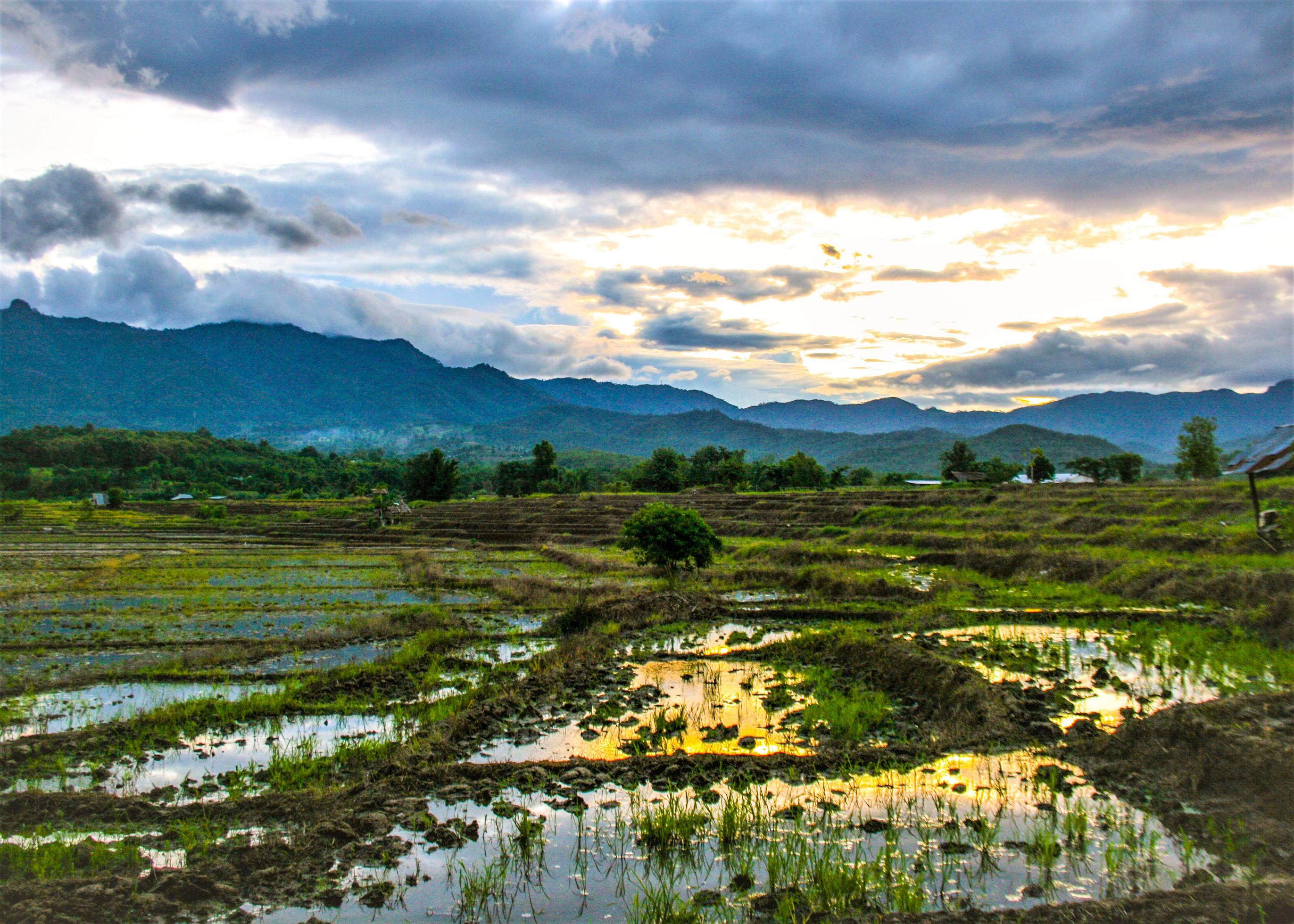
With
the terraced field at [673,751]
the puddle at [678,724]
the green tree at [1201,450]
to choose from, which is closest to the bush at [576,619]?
the terraced field at [673,751]

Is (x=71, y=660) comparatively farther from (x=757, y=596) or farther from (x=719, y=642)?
(x=757, y=596)

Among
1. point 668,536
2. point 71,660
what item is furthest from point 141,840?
point 668,536

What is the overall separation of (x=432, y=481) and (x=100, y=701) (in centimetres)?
7188

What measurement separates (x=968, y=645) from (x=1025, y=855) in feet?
25.4

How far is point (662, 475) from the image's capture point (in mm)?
83125

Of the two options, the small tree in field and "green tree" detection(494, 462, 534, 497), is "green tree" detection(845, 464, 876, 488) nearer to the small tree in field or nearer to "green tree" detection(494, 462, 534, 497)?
"green tree" detection(494, 462, 534, 497)

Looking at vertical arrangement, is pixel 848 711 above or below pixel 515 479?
below

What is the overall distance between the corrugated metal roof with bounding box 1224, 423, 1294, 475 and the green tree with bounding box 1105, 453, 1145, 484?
60044mm


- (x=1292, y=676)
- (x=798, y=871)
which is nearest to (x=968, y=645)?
(x=1292, y=676)

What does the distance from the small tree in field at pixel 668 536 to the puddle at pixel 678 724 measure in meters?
10.7

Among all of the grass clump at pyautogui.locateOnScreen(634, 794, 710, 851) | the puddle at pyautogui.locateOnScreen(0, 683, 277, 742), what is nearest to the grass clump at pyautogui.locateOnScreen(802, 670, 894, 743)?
the grass clump at pyautogui.locateOnScreen(634, 794, 710, 851)

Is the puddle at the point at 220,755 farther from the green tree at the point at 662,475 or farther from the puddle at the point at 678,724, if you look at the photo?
the green tree at the point at 662,475

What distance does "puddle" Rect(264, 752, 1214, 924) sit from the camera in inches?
229

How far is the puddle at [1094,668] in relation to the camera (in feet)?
32.3
